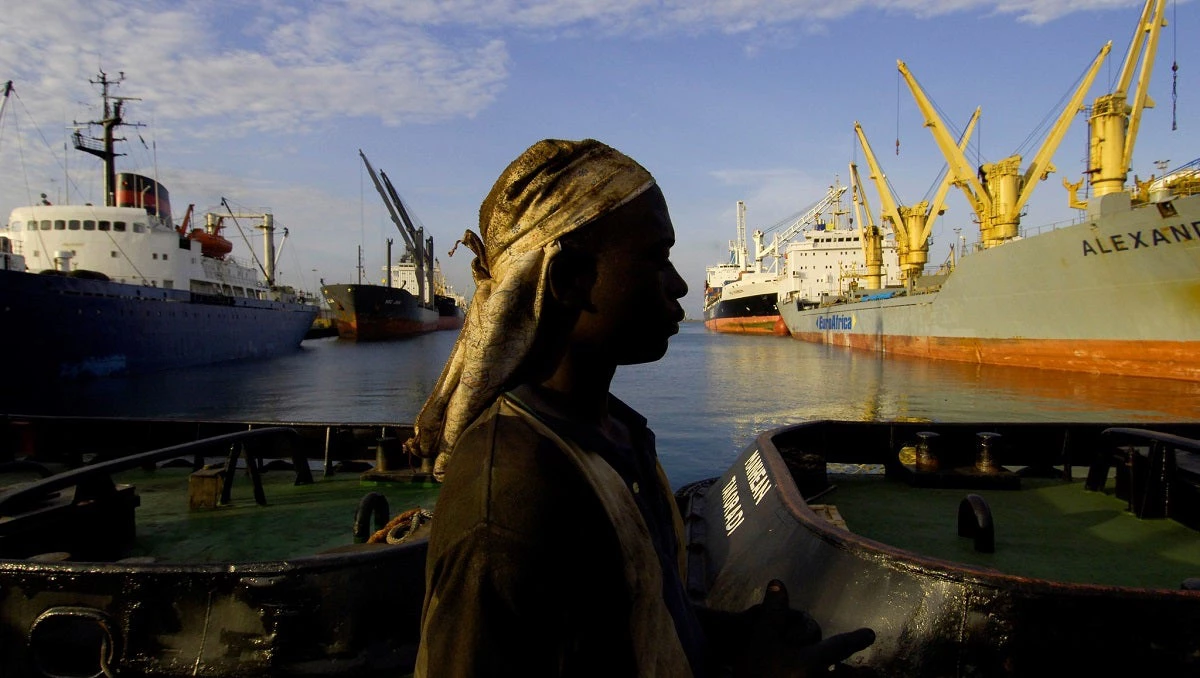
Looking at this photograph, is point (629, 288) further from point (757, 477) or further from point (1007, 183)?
point (1007, 183)

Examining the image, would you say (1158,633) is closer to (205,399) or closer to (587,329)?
(587,329)

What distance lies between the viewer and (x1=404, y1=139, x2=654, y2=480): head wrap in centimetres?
143

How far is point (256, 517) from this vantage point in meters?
6.29

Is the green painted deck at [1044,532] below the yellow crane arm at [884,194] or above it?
below

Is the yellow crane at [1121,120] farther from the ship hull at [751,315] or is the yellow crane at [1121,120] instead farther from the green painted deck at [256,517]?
the ship hull at [751,315]

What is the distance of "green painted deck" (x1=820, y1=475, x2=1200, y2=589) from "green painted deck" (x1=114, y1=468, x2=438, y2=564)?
14.3ft

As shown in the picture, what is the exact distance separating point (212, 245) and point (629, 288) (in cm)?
5413

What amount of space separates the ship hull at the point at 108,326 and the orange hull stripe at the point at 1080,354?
38.4 metres

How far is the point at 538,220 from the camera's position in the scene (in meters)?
1.44

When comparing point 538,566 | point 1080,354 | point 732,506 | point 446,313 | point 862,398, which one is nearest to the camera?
point 538,566

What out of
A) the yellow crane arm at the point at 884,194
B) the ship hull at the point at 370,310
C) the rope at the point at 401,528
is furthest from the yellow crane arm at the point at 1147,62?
the ship hull at the point at 370,310

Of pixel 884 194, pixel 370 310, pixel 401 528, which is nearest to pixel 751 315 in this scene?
pixel 884 194

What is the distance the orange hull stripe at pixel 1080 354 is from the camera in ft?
72.4

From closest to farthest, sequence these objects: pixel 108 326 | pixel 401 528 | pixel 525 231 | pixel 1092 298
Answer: pixel 525 231
pixel 401 528
pixel 1092 298
pixel 108 326
